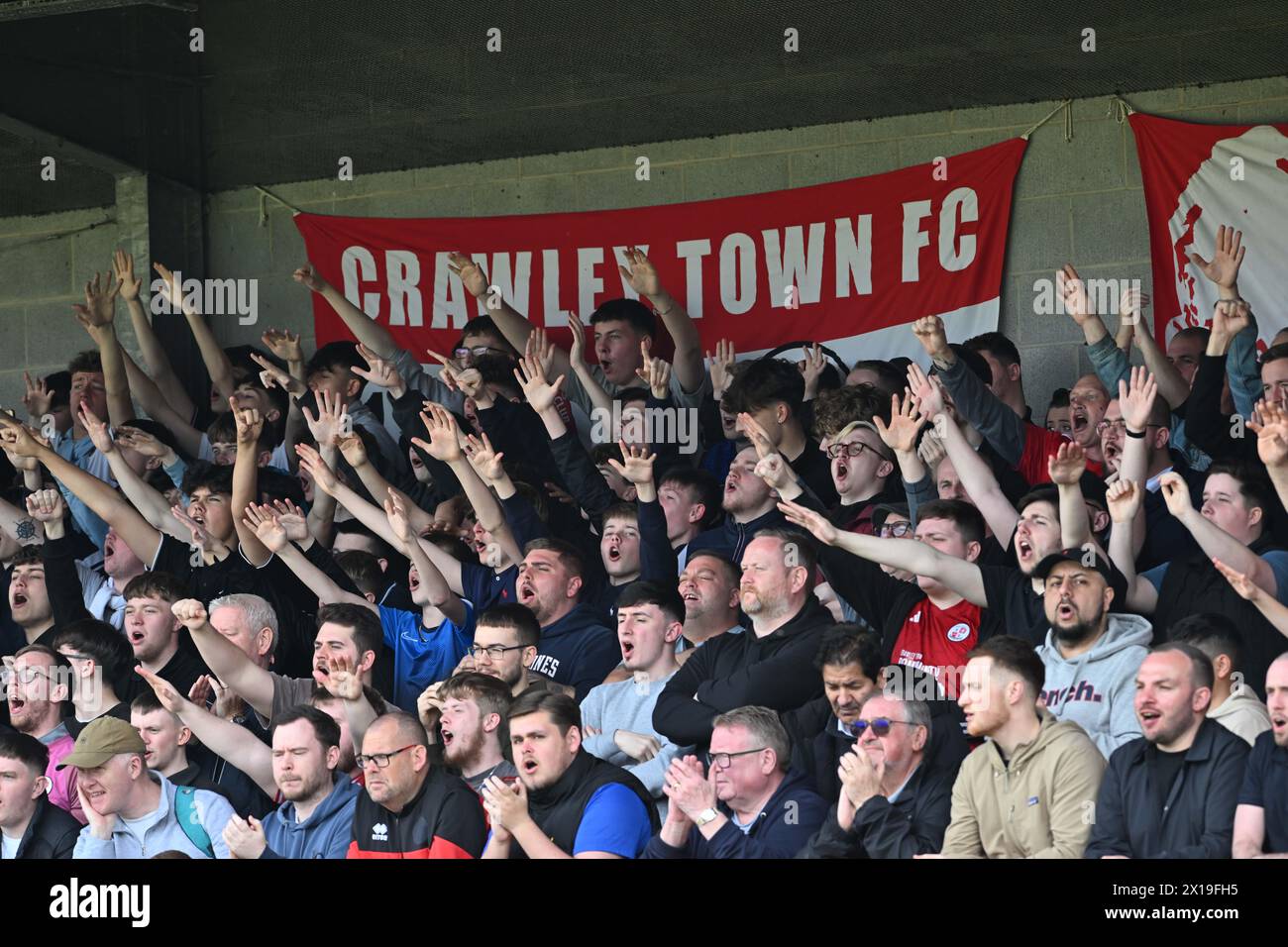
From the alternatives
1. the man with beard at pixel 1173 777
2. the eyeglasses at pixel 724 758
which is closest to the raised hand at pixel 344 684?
the eyeglasses at pixel 724 758

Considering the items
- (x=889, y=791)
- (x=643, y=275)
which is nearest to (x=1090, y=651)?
(x=889, y=791)

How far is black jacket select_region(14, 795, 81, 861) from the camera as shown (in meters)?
6.36

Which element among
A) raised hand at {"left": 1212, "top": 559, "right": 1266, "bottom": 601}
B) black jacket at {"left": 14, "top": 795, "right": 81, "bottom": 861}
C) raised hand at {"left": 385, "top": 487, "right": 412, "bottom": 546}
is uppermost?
raised hand at {"left": 385, "top": 487, "right": 412, "bottom": 546}

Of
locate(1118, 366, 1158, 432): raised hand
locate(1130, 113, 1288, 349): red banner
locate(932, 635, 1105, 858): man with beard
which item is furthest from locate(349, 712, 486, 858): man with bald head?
locate(1130, 113, 1288, 349): red banner

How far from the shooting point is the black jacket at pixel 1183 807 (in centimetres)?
492

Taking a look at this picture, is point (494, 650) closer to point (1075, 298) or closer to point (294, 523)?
point (294, 523)

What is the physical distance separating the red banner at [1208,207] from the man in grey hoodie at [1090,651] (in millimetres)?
2807

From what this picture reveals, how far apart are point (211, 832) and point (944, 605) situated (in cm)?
247

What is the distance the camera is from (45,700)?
6.85 metres

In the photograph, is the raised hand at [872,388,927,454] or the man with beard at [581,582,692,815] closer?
the man with beard at [581,582,692,815]

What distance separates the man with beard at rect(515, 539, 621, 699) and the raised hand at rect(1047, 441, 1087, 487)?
5.61ft

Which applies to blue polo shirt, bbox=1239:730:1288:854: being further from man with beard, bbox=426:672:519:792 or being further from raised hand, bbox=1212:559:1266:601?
man with beard, bbox=426:672:519:792

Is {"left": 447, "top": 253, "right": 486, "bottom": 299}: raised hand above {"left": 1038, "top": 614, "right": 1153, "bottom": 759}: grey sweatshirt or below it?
above
